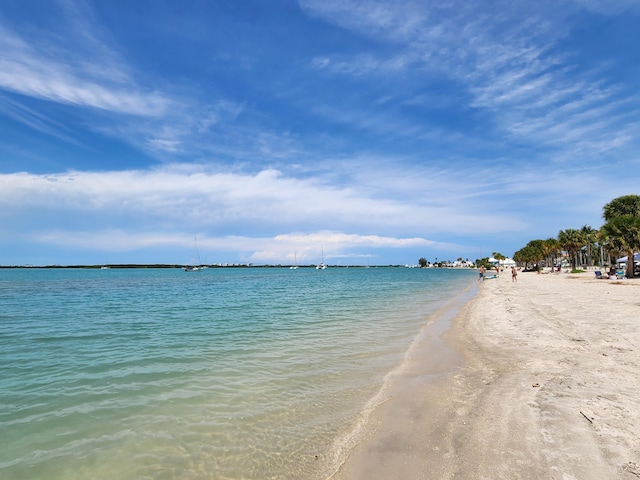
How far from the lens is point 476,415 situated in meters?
6.48

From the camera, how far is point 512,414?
636 centimetres

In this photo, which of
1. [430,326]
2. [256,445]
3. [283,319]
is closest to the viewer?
[256,445]

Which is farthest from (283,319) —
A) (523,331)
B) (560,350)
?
(560,350)

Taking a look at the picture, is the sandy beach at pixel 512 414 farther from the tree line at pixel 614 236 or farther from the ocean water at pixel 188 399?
the tree line at pixel 614 236

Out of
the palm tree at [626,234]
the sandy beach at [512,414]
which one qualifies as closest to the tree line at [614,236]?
the palm tree at [626,234]

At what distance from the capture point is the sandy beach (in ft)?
15.7

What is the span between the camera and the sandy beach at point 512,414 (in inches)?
188

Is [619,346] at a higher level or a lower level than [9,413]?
higher

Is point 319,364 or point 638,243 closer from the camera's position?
point 319,364

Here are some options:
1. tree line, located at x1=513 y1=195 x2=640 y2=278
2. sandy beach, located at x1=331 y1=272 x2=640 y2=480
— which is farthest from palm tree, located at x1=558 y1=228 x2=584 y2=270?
sandy beach, located at x1=331 y1=272 x2=640 y2=480

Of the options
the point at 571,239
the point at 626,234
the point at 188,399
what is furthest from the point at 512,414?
the point at 571,239

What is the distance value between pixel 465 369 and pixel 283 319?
1202cm

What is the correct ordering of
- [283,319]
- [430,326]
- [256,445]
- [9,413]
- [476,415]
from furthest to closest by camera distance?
[283,319], [430,326], [9,413], [476,415], [256,445]

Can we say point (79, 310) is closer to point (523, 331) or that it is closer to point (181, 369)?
point (181, 369)
